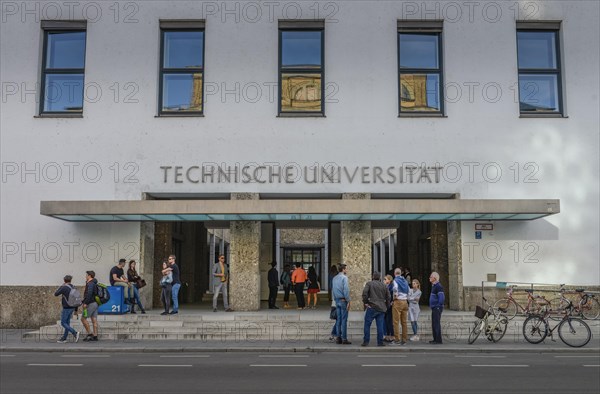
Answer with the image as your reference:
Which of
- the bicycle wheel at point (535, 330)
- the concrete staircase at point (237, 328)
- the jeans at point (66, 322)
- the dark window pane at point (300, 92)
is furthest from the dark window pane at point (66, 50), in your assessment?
the bicycle wheel at point (535, 330)

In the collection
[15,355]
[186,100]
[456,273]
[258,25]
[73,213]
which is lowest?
[15,355]

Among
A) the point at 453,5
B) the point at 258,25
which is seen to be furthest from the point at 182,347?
the point at 453,5

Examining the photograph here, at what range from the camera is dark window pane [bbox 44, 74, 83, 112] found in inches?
814

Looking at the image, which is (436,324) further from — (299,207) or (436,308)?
(299,207)

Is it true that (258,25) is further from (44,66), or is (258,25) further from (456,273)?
(456,273)

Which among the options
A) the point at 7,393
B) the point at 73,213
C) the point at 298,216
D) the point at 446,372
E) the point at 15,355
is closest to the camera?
the point at 7,393

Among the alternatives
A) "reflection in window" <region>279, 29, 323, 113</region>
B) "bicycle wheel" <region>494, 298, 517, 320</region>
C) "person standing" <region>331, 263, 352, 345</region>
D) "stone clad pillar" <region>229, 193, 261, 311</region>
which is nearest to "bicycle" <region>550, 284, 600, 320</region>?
"bicycle wheel" <region>494, 298, 517, 320</region>

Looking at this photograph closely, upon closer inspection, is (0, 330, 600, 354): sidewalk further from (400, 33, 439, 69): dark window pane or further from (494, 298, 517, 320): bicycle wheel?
(400, 33, 439, 69): dark window pane

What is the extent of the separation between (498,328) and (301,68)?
30.8ft

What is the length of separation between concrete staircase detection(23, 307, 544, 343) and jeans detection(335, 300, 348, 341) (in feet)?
3.41

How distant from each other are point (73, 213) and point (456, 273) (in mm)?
10713

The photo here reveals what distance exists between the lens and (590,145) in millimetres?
20156

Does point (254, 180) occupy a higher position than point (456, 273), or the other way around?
point (254, 180)

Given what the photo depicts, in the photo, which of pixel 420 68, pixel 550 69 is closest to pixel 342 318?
pixel 420 68
